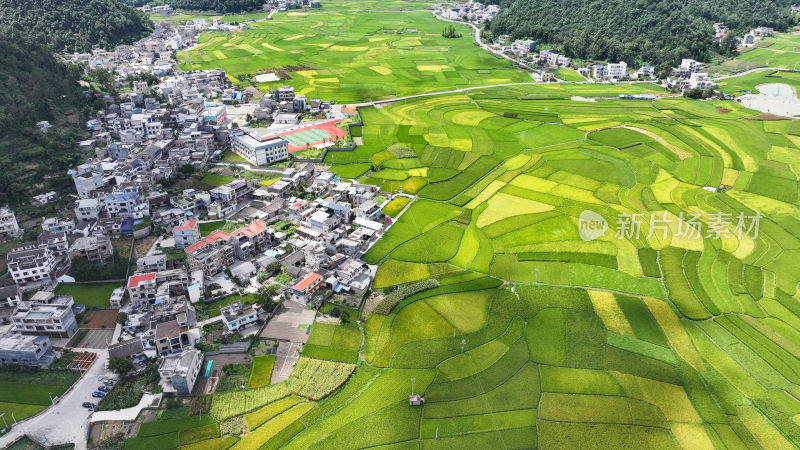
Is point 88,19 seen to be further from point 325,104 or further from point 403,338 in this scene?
point 403,338

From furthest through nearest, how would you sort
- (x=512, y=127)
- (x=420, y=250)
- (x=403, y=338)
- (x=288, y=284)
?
(x=512, y=127), (x=420, y=250), (x=288, y=284), (x=403, y=338)

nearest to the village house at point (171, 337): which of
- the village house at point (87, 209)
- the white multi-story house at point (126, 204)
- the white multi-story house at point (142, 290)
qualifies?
the white multi-story house at point (142, 290)

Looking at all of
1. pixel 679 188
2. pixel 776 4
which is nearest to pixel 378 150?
pixel 679 188

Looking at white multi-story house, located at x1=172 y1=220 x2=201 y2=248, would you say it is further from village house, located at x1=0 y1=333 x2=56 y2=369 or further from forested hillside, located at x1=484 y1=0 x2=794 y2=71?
forested hillside, located at x1=484 y1=0 x2=794 y2=71

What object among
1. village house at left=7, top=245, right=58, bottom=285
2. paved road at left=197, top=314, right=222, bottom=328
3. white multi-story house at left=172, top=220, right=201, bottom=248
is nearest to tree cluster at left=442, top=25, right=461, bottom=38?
white multi-story house at left=172, top=220, right=201, bottom=248

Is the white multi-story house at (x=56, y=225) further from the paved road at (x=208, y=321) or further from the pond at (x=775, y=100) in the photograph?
the pond at (x=775, y=100)
